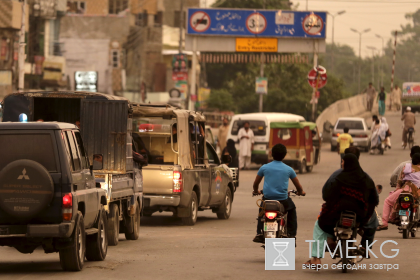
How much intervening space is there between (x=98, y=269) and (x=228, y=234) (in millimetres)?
5152

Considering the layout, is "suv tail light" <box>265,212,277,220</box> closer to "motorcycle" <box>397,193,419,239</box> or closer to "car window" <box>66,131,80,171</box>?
"car window" <box>66,131,80,171</box>

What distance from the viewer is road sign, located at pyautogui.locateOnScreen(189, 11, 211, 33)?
4803 centimetres

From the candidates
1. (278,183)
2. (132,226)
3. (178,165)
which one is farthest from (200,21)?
(278,183)

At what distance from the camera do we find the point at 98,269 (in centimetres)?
984

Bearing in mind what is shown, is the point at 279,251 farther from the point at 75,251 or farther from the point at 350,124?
the point at 350,124

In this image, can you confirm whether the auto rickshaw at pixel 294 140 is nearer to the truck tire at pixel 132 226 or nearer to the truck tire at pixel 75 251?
the truck tire at pixel 132 226

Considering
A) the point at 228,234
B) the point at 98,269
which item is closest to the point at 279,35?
the point at 228,234

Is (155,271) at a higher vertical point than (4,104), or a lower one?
lower

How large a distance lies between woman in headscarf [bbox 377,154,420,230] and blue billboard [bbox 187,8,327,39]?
115 feet

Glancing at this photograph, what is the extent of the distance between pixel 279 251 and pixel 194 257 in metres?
1.24

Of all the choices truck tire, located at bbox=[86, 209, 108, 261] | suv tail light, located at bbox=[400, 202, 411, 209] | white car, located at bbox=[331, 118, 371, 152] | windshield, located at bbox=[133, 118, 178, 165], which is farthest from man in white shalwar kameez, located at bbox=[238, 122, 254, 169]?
truck tire, located at bbox=[86, 209, 108, 261]

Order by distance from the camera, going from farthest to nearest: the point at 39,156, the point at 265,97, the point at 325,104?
the point at 325,104 < the point at 265,97 < the point at 39,156

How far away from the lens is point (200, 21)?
48125 mm

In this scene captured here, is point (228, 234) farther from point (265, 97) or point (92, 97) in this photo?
point (265, 97)
